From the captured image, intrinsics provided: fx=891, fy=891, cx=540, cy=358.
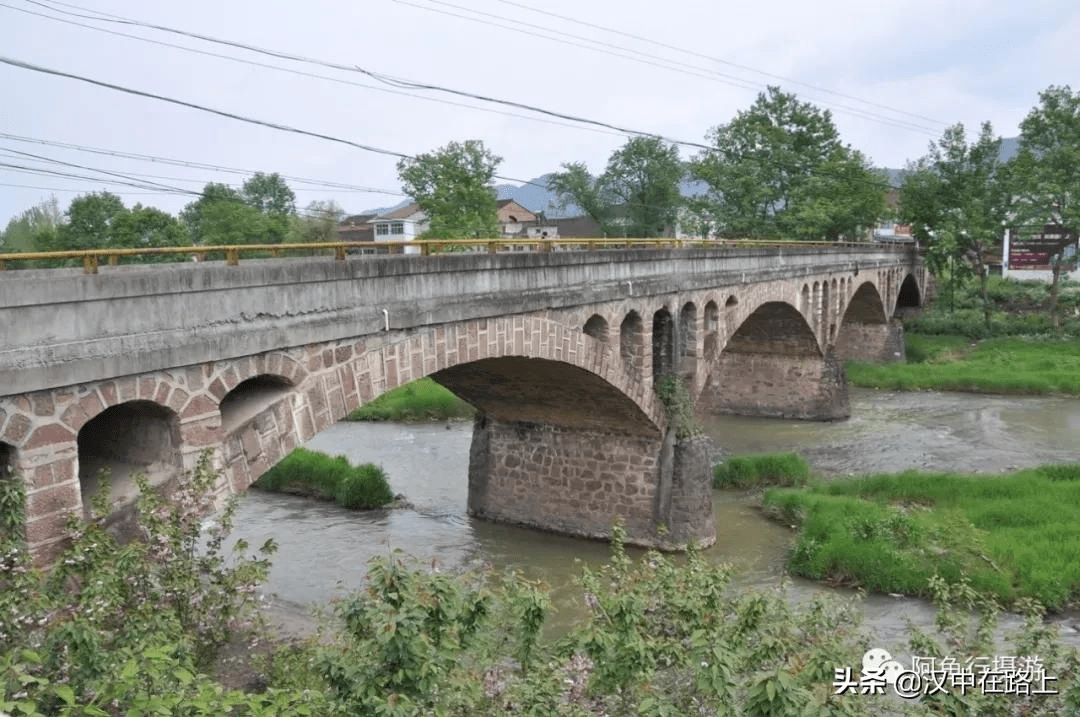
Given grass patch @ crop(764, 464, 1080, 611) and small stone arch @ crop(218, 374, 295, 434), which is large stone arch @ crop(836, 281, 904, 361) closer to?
grass patch @ crop(764, 464, 1080, 611)

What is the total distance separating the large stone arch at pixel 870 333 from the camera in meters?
48.7

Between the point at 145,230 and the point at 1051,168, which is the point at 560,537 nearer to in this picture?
the point at 145,230

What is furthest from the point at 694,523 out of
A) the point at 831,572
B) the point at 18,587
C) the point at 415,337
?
the point at 18,587

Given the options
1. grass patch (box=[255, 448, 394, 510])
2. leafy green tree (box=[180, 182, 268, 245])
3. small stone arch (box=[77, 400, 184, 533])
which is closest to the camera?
small stone arch (box=[77, 400, 184, 533])

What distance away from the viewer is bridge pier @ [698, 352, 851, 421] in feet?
118


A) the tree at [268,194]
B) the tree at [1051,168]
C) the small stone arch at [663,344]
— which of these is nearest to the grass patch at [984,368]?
the tree at [1051,168]

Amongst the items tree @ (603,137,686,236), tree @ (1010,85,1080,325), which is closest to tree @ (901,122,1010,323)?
tree @ (1010,85,1080,325)

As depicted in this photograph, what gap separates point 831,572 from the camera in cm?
1855

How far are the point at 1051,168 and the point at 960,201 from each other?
16.5ft

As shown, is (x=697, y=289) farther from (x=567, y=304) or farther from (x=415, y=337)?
(x=415, y=337)

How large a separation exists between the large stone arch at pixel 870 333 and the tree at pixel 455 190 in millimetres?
20548

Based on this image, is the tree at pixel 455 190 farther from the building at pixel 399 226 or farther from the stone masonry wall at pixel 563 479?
the stone masonry wall at pixel 563 479

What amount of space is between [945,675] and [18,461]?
28.8 ft

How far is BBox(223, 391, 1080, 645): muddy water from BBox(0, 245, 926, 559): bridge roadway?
5.19 feet
